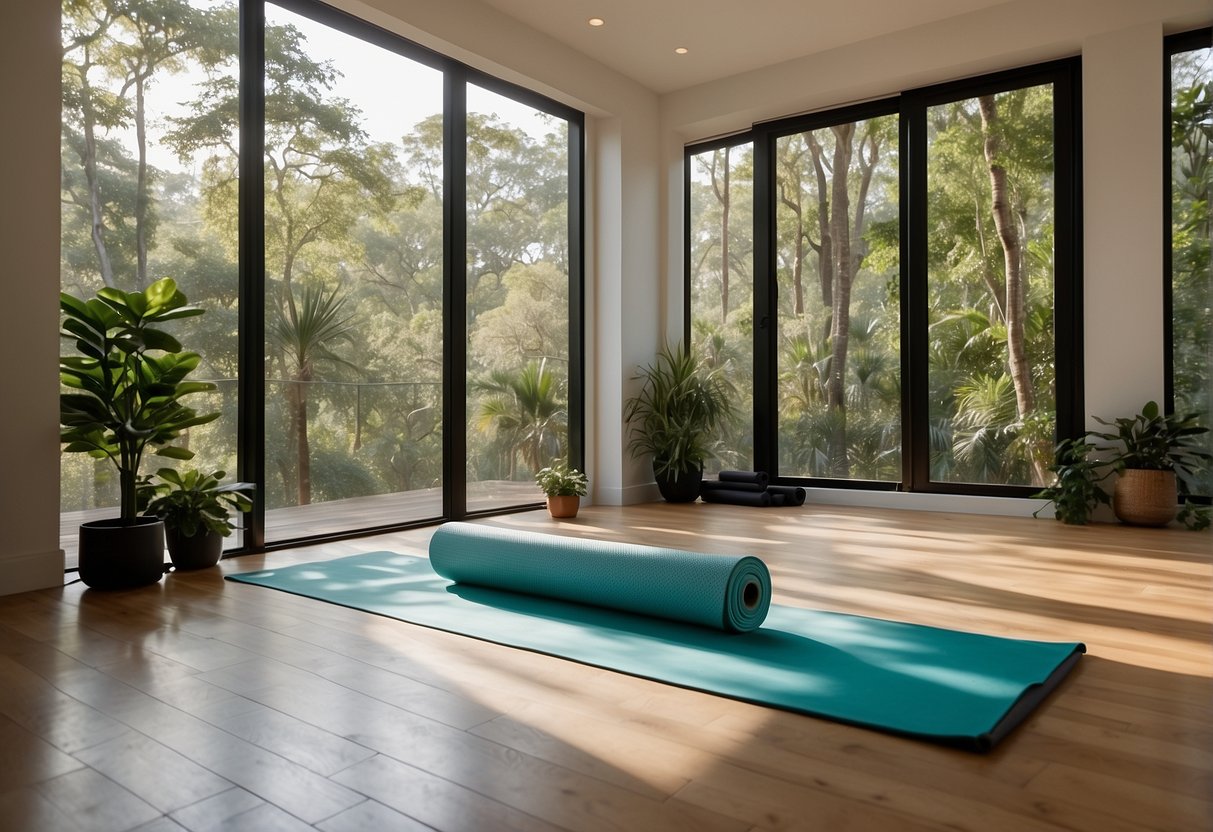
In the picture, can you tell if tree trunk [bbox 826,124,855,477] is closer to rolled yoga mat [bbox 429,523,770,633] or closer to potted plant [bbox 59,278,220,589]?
rolled yoga mat [bbox 429,523,770,633]

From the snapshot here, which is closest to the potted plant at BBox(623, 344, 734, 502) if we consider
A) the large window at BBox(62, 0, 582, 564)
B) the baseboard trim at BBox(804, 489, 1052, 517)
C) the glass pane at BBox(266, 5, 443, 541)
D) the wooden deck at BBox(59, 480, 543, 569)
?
the large window at BBox(62, 0, 582, 564)

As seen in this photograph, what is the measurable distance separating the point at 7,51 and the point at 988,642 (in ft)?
12.4

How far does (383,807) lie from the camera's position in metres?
1.33

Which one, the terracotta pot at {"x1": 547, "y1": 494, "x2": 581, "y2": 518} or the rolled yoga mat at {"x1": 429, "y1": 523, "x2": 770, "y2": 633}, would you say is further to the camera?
the terracotta pot at {"x1": 547, "y1": 494, "x2": 581, "y2": 518}

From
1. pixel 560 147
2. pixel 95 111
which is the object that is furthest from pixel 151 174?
pixel 560 147

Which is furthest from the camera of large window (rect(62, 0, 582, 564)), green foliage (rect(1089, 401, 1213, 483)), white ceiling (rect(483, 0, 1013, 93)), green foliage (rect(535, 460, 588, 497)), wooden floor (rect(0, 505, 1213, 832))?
green foliage (rect(535, 460, 588, 497))

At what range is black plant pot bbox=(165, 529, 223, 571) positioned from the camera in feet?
10.8

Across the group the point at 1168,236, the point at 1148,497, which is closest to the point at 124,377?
the point at 1148,497

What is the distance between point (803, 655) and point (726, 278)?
4.42 m

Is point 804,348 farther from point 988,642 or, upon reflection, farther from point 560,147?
point 988,642

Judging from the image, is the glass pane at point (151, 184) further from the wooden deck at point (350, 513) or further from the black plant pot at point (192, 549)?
the black plant pot at point (192, 549)

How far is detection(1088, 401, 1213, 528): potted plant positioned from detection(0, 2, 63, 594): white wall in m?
4.94

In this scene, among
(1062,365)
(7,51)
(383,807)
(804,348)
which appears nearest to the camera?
(383,807)

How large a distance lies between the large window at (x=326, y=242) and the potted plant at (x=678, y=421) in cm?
71
